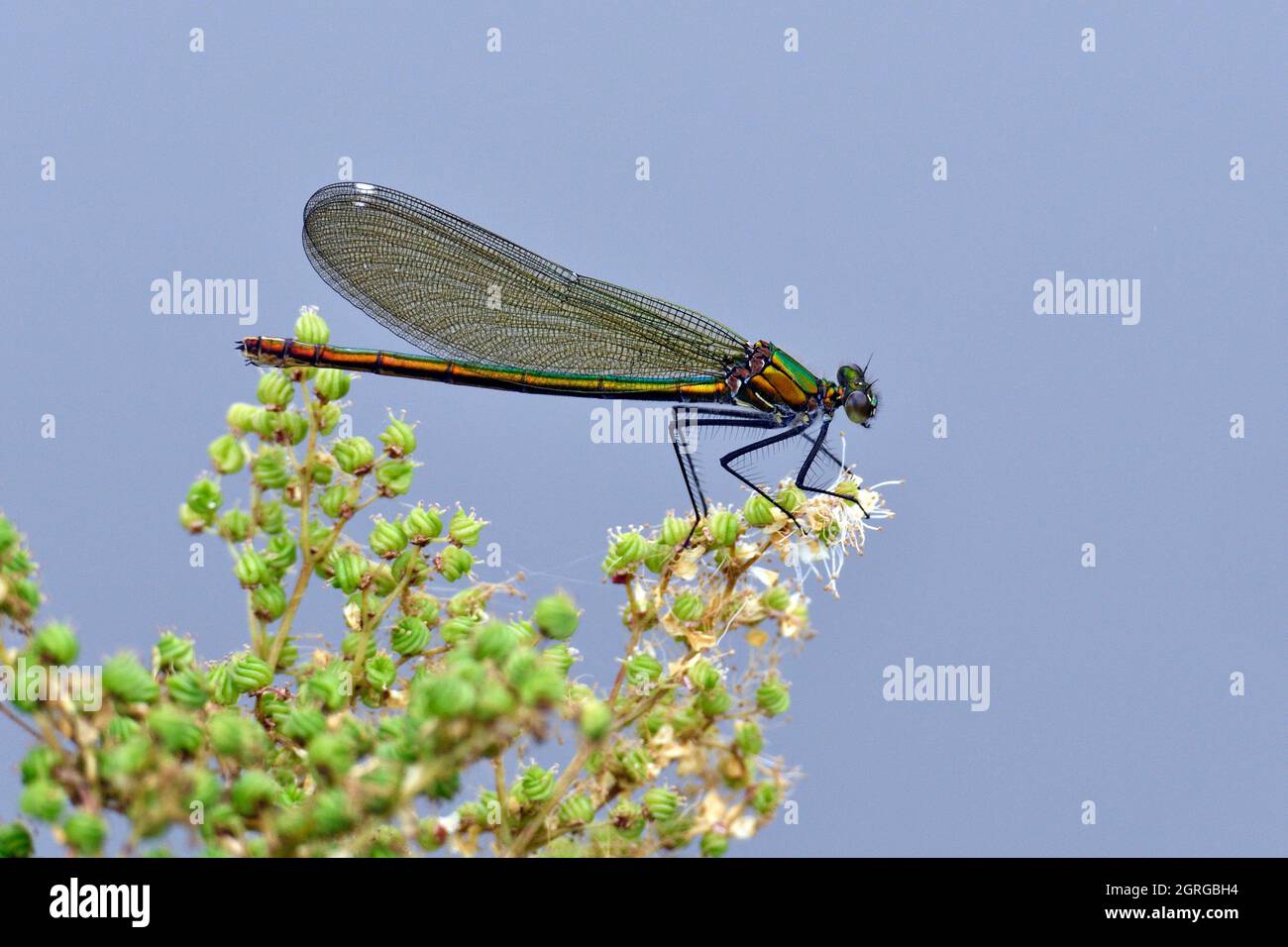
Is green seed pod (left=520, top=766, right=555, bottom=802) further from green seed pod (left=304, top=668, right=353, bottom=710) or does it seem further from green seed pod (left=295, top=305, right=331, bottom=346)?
green seed pod (left=295, top=305, right=331, bottom=346)

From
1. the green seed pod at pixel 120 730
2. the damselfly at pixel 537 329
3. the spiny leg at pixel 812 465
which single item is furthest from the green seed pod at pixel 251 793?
the damselfly at pixel 537 329

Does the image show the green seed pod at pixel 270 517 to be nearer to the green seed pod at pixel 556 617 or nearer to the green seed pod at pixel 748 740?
the green seed pod at pixel 556 617

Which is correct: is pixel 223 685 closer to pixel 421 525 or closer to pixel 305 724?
pixel 305 724

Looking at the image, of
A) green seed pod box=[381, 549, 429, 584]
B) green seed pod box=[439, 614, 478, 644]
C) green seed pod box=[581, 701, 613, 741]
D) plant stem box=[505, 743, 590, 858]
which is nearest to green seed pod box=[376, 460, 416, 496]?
green seed pod box=[381, 549, 429, 584]

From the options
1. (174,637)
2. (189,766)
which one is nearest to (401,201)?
(174,637)

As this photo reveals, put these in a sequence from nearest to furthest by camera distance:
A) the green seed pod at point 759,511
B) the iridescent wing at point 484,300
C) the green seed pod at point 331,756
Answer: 1. the green seed pod at point 331,756
2. the green seed pod at point 759,511
3. the iridescent wing at point 484,300
